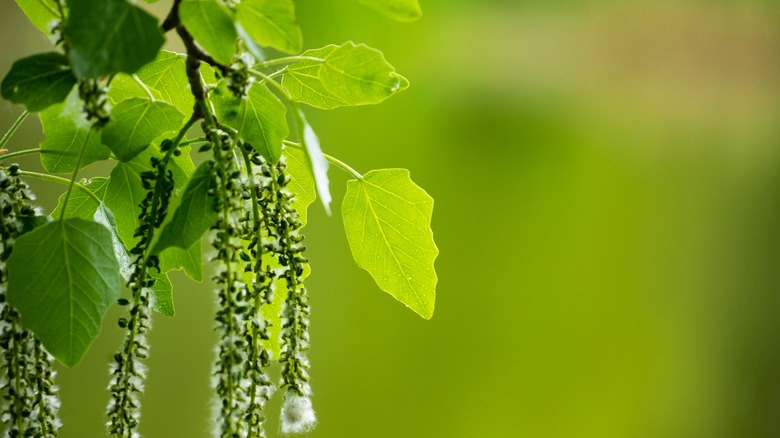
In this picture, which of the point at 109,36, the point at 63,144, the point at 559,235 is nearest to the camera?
the point at 109,36

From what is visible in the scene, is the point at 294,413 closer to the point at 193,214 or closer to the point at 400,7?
the point at 193,214

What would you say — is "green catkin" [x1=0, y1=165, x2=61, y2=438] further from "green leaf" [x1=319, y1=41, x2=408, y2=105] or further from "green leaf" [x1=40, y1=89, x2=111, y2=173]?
"green leaf" [x1=319, y1=41, x2=408, y2=105]

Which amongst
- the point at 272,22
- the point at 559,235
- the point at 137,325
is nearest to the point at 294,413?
the point at 137,325

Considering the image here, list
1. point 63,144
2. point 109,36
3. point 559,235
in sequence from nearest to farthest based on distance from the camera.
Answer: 1. point 109,36
2. point 63,144
3. point 559,235

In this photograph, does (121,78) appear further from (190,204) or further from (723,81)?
(723,81)

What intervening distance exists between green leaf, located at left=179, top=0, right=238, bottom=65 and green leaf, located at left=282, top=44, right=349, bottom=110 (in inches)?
4.4

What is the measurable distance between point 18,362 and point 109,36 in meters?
0.19

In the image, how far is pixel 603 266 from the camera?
6.00ft

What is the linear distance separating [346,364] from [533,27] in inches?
36.5

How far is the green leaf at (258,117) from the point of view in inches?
15.9

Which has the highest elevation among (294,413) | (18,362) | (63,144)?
(63,144)

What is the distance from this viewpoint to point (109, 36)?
31 centimetres

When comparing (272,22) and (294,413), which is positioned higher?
(272,22)

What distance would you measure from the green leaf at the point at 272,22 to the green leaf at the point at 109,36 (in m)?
0.05
